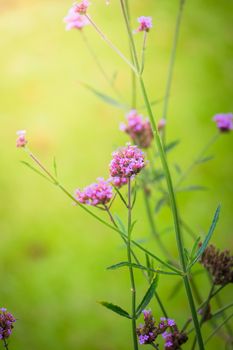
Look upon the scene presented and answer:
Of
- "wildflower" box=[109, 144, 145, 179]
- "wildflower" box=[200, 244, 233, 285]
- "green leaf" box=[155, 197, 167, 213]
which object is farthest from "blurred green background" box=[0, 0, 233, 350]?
"wildflower" box=[109, 144, 145, 179]

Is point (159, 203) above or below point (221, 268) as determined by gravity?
above

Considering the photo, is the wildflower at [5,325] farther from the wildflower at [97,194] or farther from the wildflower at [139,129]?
the wildflower at [139,129]

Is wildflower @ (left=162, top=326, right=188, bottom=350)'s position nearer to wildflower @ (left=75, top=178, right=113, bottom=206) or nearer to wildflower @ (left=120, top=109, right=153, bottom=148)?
wildflower @ (left=75, top=178, right=113, bottom=206)

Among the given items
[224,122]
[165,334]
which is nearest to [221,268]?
[165,334]

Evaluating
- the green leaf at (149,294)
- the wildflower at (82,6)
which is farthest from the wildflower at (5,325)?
the wildflower at (82,6)

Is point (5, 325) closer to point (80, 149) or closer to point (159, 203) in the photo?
point (159, 203)

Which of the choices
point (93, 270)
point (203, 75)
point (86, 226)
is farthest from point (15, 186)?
point (203, 75)

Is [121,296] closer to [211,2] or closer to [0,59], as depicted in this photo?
[0,59]
